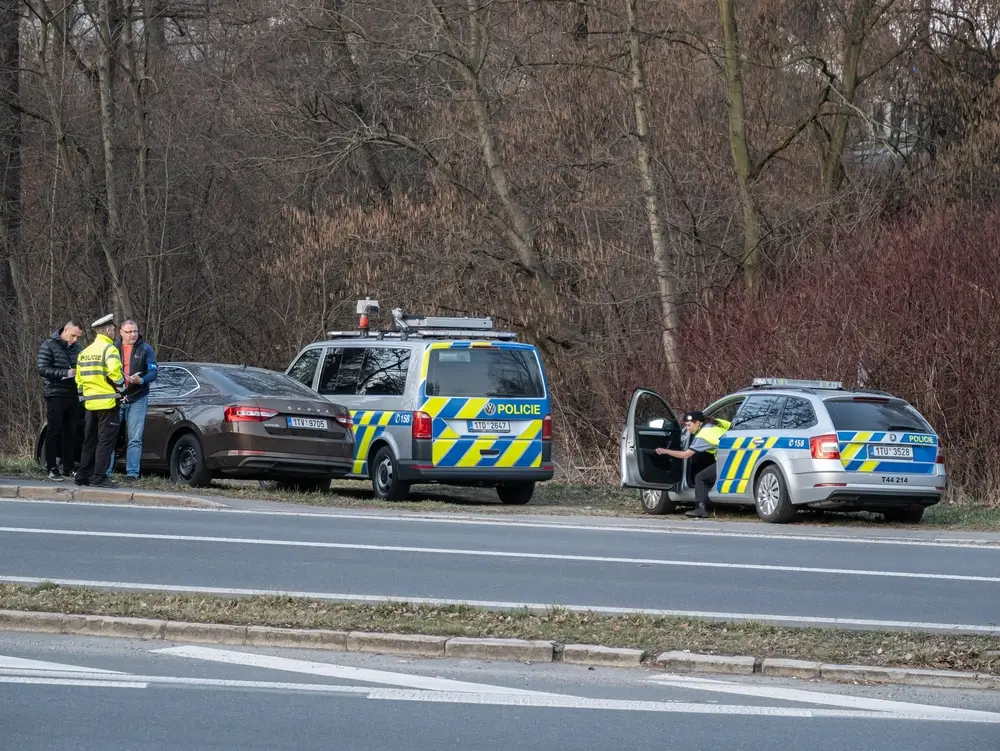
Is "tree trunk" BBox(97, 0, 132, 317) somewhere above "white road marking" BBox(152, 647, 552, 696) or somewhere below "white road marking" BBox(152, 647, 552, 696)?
above

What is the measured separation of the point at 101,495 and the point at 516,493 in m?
5.01

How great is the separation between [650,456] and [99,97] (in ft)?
62.7

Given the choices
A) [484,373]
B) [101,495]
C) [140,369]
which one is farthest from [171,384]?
[484,373]

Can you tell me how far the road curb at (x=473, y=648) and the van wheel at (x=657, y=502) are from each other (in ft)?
32.2

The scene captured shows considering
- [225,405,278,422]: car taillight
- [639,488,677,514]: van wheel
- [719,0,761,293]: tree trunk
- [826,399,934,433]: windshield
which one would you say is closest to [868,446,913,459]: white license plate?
[826,399,934,433]: windshield

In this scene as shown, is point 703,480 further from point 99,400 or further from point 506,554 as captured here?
point 99,400

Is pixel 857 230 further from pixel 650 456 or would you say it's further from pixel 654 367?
pixel 650 456

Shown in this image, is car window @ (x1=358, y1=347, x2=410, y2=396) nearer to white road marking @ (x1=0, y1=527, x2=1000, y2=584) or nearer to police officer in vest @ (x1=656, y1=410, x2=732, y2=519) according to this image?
police officer in vest @ (x1=656, y1=410, x2=732, y2=519)

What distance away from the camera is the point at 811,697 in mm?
7137

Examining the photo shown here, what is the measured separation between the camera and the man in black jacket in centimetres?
1725

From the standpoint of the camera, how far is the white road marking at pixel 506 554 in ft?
38.6

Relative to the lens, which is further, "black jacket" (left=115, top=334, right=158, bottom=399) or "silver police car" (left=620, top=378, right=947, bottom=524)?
"black jacket" (left=115, top=334, right=158, bottom=399)

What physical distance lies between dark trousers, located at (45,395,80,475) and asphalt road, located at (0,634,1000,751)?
9857 millimetres

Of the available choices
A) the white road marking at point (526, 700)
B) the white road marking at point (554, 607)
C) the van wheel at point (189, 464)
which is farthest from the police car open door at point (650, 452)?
the white road marking at point (526, 700)
